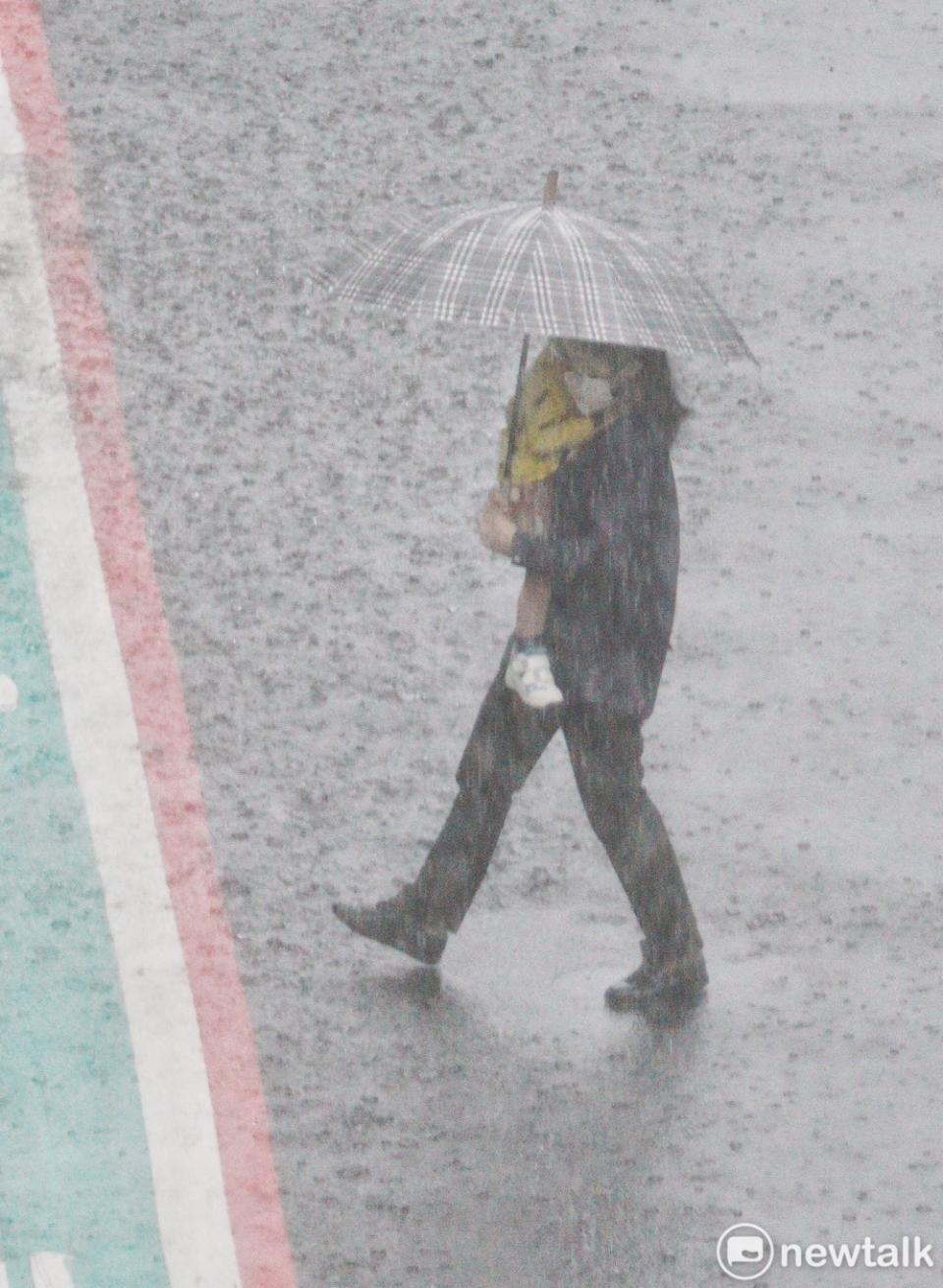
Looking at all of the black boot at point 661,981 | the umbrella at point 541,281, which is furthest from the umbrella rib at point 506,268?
the black boot at point 661,981

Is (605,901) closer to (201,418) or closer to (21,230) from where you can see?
(201,418)

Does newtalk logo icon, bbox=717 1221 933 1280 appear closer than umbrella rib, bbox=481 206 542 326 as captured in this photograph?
No

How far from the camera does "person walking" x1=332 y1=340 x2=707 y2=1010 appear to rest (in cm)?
572

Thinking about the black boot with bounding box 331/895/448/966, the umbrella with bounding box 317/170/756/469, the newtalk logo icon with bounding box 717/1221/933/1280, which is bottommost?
the newtalk logo icon with bounding box 717/1221/933/1280

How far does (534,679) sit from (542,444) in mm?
589

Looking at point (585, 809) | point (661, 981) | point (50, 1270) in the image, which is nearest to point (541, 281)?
point (585, 809)

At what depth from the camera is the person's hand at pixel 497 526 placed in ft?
19.0

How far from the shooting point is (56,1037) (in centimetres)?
591

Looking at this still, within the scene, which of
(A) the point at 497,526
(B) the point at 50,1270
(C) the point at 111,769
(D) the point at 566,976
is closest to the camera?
(B) the point at 50,1270

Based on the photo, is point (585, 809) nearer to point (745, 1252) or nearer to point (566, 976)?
point (566, 976)

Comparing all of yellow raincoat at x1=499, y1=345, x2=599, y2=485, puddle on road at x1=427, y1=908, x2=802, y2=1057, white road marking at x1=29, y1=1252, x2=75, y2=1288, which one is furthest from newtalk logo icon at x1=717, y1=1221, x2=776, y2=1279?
yellow raincoat at x1=499, y1=345, x2=599, y2=485

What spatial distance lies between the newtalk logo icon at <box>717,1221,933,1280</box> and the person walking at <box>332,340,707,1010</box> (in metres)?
0.84

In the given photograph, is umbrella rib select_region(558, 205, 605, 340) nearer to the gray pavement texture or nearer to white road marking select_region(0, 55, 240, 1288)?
the gray pavement texture

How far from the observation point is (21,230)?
344 inches
